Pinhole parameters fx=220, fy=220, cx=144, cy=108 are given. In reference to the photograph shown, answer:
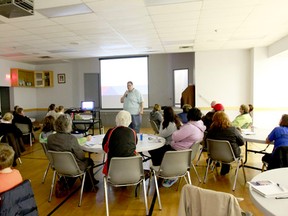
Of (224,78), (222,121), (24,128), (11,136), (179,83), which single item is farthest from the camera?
(179,83)

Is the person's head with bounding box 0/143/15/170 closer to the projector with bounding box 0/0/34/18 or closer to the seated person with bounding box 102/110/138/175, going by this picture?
the seated person with bounding box 102/110/138/175

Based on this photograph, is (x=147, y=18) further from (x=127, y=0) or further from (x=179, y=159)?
(x=179, y=159)

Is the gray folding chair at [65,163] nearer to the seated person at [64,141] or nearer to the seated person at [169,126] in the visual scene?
the seated person at [64,141]

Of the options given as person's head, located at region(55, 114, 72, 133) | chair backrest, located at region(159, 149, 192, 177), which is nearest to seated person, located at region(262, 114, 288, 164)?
chair backrest, located at region(159, 149, 192, 177)

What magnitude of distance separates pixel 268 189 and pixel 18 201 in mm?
1740

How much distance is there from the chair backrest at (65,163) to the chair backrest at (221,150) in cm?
184

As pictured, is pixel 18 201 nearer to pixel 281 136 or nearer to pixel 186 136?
pixel 186 136

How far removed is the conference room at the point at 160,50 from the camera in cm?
354

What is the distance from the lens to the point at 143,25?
4.55 metres

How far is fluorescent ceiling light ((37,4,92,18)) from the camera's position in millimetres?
3523

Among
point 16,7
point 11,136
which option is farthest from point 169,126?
point 11,136

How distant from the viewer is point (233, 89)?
297 inches

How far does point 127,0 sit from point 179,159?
95.8 inches

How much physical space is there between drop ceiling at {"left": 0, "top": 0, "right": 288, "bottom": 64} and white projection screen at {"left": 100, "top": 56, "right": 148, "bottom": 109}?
6.85 ft
